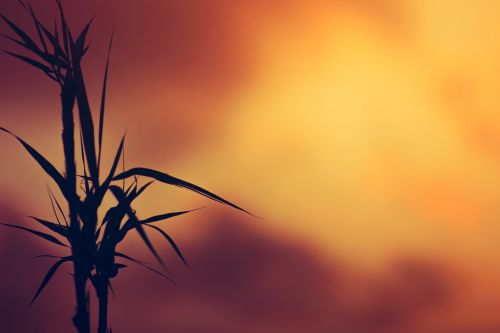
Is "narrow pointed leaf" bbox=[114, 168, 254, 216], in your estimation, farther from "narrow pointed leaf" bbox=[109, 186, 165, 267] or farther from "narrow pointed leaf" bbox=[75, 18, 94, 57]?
"narrow pointed leaf" bbox=[75, 18, 94, 57]

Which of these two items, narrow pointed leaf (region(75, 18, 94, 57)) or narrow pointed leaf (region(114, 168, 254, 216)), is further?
narrow pointed leaf (region(75, 18, 94, 57))

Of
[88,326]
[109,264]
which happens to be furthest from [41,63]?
[88,326]

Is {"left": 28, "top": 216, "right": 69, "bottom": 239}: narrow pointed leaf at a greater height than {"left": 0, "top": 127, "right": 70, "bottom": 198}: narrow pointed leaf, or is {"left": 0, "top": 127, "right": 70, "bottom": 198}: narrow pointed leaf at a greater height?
{"left": 0, "top": 127, "right": 70, "bottom": 198}: narrow pointed leaf

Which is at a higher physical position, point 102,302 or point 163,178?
point 163,178

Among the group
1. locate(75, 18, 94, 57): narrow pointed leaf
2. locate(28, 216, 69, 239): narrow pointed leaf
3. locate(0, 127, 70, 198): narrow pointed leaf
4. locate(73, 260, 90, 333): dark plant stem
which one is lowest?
locate(73, 260, 90, 333): dark plant stem

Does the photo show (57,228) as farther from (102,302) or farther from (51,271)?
(102,302)

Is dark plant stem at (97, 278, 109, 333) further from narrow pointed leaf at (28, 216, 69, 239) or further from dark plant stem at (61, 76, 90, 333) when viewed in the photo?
narrow pointed leaf at (28, 216, 69, 239)

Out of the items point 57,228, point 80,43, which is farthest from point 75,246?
point 80,43

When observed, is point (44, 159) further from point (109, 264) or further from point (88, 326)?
point (88, 326)

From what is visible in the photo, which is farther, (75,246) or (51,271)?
(51,271)

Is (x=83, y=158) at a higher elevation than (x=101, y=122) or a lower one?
lower

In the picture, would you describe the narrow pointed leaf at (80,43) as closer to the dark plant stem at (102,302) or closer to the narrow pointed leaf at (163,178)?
the narrow pointed leaf at (163,178)
